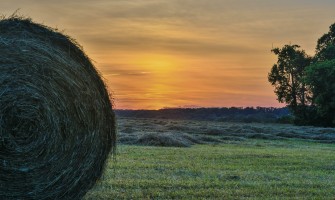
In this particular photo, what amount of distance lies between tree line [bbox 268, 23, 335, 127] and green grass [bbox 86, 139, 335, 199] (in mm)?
42827

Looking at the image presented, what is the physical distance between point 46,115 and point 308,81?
2164 inches

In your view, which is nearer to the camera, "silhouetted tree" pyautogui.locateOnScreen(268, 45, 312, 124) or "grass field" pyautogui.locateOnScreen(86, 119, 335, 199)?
"grass field" pyautogui.locateOnScreen(86, 119, 335, 199)

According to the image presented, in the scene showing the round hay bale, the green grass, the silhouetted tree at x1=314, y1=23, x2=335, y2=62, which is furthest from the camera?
the silhouetted tree at x1=314, y1=23, x2=335, y2=62

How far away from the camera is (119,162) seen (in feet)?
52.5

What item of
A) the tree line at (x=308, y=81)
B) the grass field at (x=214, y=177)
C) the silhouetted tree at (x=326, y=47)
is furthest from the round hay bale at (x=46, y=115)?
the silhouetted tree at (x=326, y=47)

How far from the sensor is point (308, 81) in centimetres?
6138

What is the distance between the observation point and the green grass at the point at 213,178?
1095 centimetres

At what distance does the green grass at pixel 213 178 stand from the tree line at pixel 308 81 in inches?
1686

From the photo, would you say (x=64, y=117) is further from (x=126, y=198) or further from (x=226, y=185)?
(x=226, y=185)

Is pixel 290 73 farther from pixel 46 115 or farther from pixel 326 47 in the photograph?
pixel 46 115

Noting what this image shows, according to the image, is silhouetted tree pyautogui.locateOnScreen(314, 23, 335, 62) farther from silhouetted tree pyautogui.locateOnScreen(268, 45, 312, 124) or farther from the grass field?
the grass field

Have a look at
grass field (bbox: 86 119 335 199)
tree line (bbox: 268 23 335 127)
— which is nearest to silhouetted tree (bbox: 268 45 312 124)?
tree line (bbox: 268 23 335 127)

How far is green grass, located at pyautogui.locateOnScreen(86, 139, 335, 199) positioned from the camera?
10953mm

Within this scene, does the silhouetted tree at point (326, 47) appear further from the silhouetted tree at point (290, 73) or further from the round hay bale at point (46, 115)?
the round hay bale at point (46, 115)
